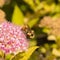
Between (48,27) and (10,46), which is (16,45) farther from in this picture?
(48,27)

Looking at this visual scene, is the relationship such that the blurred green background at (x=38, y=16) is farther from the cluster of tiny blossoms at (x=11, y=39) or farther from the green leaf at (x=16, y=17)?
the cluster of tiny blossoms at (x=11, y=39)

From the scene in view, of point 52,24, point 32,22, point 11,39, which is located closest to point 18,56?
point 11,39

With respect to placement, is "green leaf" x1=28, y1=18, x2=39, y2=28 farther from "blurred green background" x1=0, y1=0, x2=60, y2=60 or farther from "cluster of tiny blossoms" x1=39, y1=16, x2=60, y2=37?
"cluster of tiny blossoms" x1=39, y1=16, x2=60, y2=37

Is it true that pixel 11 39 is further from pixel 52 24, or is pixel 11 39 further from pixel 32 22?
pixel 32 22

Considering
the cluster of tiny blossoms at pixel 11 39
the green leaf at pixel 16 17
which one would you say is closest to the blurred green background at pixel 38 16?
the green leaf at pixel 16 17

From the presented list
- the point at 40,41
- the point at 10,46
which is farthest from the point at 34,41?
the point at 10,46

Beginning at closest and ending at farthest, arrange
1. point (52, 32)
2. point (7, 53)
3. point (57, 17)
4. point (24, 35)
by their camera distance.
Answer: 1. point (7, 53)
2. point (24, 35)
3. point (52, 32)
4. point (57, 17)
